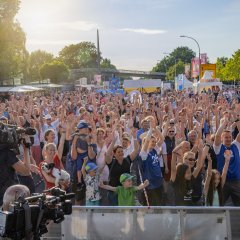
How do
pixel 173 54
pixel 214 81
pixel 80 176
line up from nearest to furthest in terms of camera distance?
pixel 80 176
pixel 214 81
pixel 173 54

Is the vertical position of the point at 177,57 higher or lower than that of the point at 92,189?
higher

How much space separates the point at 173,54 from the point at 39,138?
13596 cm

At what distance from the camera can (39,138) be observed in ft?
34.0

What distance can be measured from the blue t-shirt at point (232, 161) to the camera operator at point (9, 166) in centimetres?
353

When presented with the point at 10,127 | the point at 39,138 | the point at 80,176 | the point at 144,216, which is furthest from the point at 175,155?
the point at 39,138

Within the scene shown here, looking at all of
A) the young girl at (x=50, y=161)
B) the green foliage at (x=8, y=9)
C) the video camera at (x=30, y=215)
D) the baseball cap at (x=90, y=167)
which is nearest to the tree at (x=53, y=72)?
the green foliage at (x=8, y=9)

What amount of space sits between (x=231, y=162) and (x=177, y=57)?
13705 centimetres

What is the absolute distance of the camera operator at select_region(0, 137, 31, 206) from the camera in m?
4.57

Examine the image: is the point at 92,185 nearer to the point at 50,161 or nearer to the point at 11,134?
the point at 50,161

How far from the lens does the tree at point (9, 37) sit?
54.9 m

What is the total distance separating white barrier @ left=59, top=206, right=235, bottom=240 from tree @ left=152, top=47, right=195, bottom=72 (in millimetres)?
136969

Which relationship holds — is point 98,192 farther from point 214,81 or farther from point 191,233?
point 214,81

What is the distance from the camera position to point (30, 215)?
2809mm

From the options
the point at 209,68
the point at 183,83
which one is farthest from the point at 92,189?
the point at 183,83
